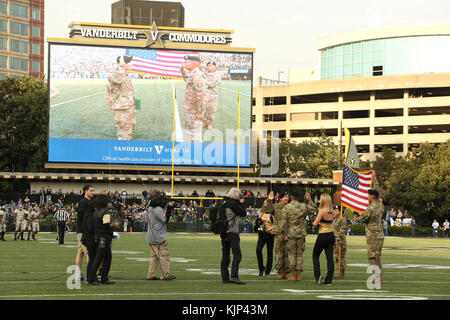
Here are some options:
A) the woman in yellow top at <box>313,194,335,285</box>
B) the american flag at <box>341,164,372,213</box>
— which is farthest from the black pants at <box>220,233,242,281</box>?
the american flag at <box>341,164,372,213</box>

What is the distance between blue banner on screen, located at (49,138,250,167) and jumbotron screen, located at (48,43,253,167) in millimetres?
72

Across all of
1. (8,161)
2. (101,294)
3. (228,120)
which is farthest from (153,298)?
(8,161)

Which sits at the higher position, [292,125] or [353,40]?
[353,40]

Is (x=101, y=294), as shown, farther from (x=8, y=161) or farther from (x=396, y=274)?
(x=8, y=161)

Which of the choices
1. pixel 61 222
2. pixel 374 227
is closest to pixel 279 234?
pixel 374 227

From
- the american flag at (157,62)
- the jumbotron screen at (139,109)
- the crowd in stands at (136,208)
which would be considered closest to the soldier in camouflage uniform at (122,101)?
the jumbotron screen at (139,109)

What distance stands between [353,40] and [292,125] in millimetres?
18169

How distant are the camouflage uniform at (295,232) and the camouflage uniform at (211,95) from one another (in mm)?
41903

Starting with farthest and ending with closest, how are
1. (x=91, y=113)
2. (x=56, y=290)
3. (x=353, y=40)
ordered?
(x=353, y=40) < (x=91, y=113) < (x=56, y=290)

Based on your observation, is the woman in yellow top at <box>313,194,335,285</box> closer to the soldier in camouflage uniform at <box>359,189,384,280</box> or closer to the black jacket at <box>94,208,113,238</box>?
the soldier in camouflage uniform at <box>359,189,384,280</box>

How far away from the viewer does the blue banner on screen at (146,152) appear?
185 feet

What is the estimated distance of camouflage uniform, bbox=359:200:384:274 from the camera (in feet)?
50.1

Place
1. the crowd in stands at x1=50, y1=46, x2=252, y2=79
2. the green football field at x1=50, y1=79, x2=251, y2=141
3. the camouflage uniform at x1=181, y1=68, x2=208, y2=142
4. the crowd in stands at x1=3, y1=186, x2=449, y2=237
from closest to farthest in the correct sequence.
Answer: the crowd in stands at x1=3, y1=186, x2=449, y2=237 → the green football field at x1=50, y1=79, x2=251, y2=141 → the crowd in stands at x1=50, y1=46, x2=252, y2=79 → the camouflage uniform at x1=181, y1=68, x2=208, y2=142
